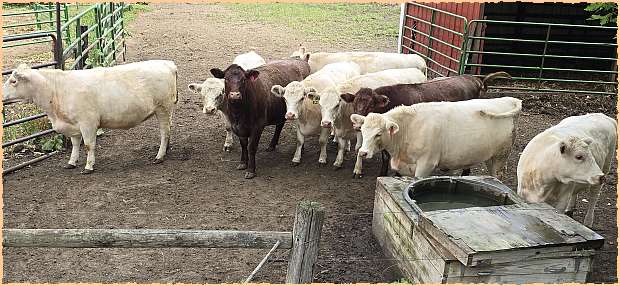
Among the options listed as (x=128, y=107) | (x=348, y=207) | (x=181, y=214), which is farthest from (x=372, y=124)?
(x=128, y=107)

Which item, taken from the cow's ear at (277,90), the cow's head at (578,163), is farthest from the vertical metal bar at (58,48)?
the cow's head at (578,163)

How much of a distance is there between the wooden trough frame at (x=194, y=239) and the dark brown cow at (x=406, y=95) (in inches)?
141

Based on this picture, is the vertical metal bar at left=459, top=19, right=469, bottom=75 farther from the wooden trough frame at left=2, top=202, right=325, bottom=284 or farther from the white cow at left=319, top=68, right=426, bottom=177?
the wooden trough frame at left=2, top=202, right=325, bottom=284

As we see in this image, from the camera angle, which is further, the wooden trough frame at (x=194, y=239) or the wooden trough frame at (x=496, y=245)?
the wooden trough frame at (x=496, y=245)

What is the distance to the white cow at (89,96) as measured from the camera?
735 cm

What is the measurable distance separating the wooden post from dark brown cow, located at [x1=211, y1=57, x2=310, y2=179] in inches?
147

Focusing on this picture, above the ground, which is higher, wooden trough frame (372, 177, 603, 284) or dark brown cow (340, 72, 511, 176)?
dark brown cow (340, 72, 511, 176)

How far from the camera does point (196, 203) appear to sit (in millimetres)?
6711

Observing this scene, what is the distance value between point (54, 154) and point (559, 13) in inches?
486

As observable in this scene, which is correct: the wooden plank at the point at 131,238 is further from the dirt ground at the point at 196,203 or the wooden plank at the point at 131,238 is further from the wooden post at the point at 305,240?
the dirt ground at the point at 196,203

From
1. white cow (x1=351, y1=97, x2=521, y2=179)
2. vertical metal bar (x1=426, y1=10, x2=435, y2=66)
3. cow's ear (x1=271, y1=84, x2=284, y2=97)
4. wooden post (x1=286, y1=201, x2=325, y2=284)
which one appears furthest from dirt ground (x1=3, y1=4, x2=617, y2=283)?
vertical metal bar (x1=426, y1=10, x2=435, y2=66)

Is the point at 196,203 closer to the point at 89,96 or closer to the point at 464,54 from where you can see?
the point at 89,96

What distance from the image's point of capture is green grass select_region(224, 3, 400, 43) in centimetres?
2062

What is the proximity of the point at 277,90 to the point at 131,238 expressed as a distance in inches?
175
